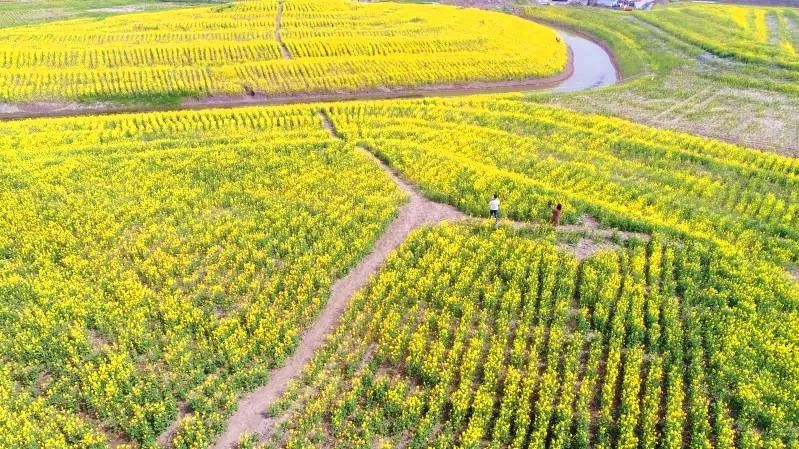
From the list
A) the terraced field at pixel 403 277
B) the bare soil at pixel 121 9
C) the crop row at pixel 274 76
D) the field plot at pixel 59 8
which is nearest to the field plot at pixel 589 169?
the terraced field at pixel 403 277

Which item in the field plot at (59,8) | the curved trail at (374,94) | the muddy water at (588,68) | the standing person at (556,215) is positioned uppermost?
the field plot at (59,8)

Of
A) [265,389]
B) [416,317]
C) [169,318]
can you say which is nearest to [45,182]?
[169,318]

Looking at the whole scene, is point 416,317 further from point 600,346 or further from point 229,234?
point 229,234

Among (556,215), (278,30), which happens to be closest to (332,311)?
(556,215)

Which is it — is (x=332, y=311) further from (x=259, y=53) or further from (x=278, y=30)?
(x=278, y=30)

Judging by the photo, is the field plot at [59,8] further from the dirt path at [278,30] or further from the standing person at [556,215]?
the standing person at [556,215]
